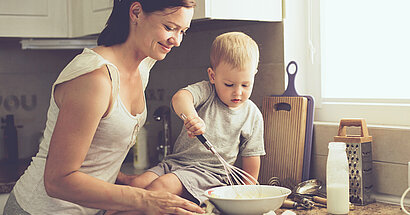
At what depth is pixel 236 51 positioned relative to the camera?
150 centimetres

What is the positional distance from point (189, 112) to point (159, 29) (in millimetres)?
255

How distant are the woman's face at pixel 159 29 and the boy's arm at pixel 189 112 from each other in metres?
0.18

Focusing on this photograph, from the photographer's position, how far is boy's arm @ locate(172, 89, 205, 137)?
1.39 m

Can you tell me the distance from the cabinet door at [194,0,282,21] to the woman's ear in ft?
0.99

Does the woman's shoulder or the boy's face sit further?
the boy's face

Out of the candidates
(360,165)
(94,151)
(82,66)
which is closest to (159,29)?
(82,66)

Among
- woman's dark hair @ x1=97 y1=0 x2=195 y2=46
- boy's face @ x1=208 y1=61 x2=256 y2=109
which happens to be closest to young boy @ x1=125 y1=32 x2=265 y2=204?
boy's face @ x1=208 y1=61 x2=256 y2=109

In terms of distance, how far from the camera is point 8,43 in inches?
106

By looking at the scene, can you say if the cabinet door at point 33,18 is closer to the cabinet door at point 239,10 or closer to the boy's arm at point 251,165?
the cabinet door at point 239,10

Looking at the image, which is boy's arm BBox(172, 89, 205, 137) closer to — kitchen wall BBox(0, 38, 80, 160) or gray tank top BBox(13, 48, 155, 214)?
gray tank top BBox(13, 48, 155, 214)

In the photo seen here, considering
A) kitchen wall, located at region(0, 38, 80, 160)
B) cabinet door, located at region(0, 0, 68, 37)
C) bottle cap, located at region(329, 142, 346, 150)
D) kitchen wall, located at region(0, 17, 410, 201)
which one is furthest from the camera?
kitchen wall, located at region(0, 38, 80, 160)

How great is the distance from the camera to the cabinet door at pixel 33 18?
224 centimetres

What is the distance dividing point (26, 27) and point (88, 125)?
1.26 meters

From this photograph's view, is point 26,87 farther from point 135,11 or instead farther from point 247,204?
point 247,204
